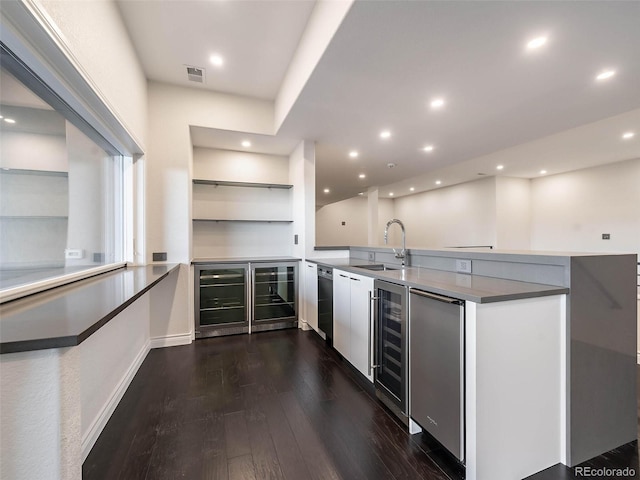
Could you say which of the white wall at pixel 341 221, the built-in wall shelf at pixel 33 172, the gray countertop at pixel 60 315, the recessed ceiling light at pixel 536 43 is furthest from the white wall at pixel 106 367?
the white wall at pixel 341 221

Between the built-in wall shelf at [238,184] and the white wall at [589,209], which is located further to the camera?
the white wall at [589,209]

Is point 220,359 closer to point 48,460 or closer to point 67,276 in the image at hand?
point 67,276

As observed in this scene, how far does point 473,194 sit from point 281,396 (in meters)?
7.32

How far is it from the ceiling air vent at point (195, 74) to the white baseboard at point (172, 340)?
284 cm

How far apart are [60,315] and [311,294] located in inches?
104

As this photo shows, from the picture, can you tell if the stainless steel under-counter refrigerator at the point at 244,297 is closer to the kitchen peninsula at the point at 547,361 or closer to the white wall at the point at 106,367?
the white wall at the point at 106,367

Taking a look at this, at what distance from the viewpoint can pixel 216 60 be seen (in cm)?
271

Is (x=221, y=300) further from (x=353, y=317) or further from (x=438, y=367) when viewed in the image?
(x=438, y=367)

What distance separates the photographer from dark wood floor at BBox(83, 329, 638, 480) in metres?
1.44

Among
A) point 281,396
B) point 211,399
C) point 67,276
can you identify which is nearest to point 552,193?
point 281,396

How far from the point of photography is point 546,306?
4.70 ft

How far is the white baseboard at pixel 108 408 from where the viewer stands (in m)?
1.58

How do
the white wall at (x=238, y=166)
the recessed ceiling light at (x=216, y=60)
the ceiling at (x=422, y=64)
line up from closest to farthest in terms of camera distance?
1. the ceiling at (x=422, y=64)
2. the recessed ceiling light at (x=216, y=60)
3. the white wall at (x=238, y=166)

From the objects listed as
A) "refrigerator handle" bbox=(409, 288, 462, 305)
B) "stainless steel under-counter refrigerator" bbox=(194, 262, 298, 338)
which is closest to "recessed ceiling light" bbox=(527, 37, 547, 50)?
"refrigerator handle" bbox=(409, 288, 462, 305)
